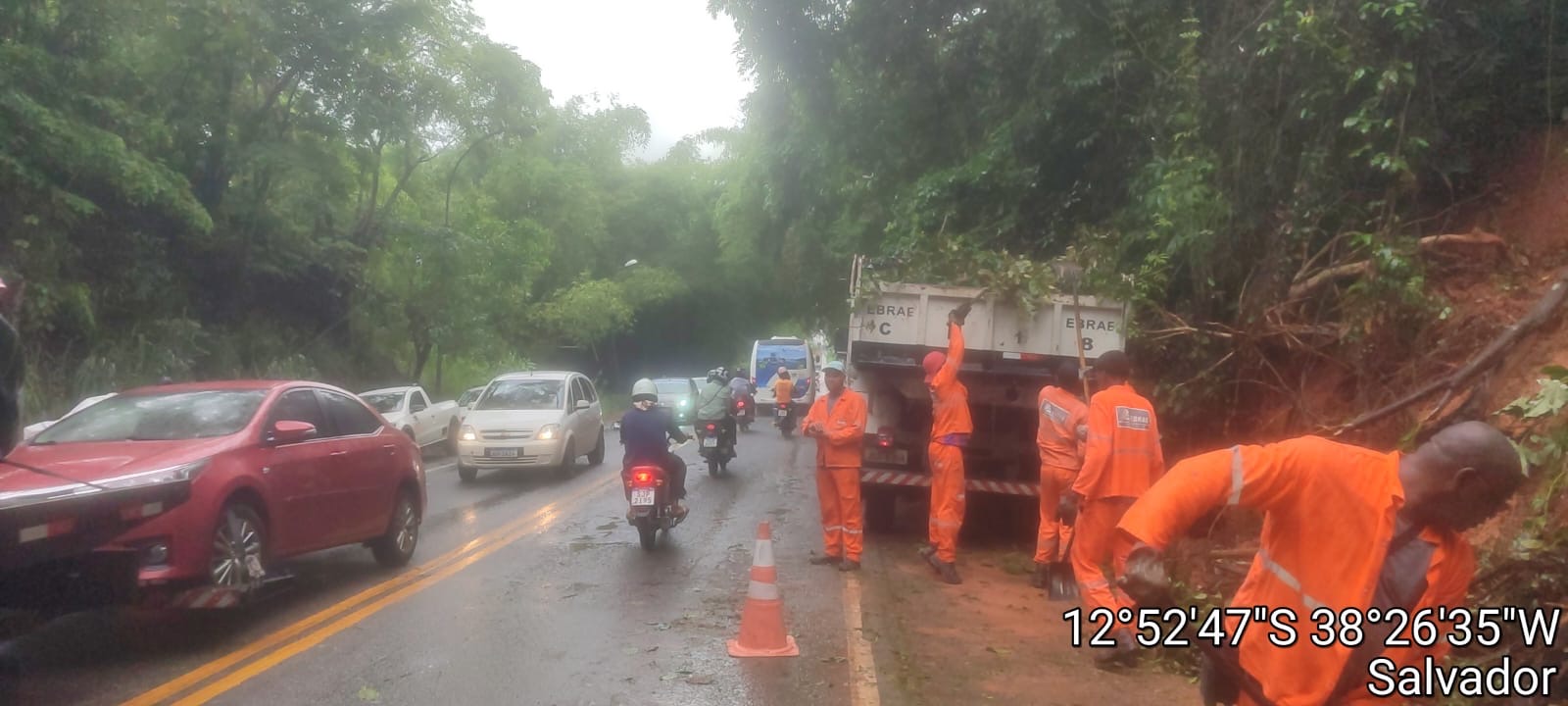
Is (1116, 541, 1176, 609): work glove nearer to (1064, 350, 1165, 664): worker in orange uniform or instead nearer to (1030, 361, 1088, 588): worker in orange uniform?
(1064, 350, 1165, 664): worker in orange uniform

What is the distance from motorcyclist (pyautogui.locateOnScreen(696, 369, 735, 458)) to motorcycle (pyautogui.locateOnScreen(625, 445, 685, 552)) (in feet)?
22.0

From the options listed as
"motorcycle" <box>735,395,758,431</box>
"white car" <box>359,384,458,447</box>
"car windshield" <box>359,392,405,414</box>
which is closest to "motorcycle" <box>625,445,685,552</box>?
"white car" <box>359,384,458,447</box>

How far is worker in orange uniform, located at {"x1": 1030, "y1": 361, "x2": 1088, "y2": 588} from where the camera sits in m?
9.13

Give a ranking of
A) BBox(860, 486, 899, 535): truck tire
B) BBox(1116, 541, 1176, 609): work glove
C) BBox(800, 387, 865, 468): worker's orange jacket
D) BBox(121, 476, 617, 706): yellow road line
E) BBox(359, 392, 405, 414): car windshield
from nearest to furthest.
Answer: BBox(1116, 541, 1176, 609): work glove < BBox(121, 476, 617, 706): yellow road line < BBox(800, 387, 865, 468): worker's orange jacket < BBox(860, 486, 899, 535): truck tire < BBox(359, 392, 405, 414): car windshield

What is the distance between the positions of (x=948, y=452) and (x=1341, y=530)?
627 centimetres

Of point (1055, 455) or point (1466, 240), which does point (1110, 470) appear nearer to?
point (1055, 455)

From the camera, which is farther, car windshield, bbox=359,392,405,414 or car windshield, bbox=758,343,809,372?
car windshield, bbox=758,343,809,372

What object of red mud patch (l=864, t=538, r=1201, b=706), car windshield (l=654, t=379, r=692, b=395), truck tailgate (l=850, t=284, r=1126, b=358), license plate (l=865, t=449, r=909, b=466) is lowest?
red mud patch (l=864, t=538, r=1201, b=706)

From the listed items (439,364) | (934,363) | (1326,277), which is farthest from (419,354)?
(1326,277)

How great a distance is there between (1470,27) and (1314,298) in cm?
252

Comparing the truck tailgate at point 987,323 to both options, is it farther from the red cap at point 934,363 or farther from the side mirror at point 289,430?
the side mirror at point 289,430

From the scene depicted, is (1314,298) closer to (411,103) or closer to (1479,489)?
(1479,489)

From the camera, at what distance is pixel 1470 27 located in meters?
9.88

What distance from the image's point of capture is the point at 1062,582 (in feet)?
30.2
